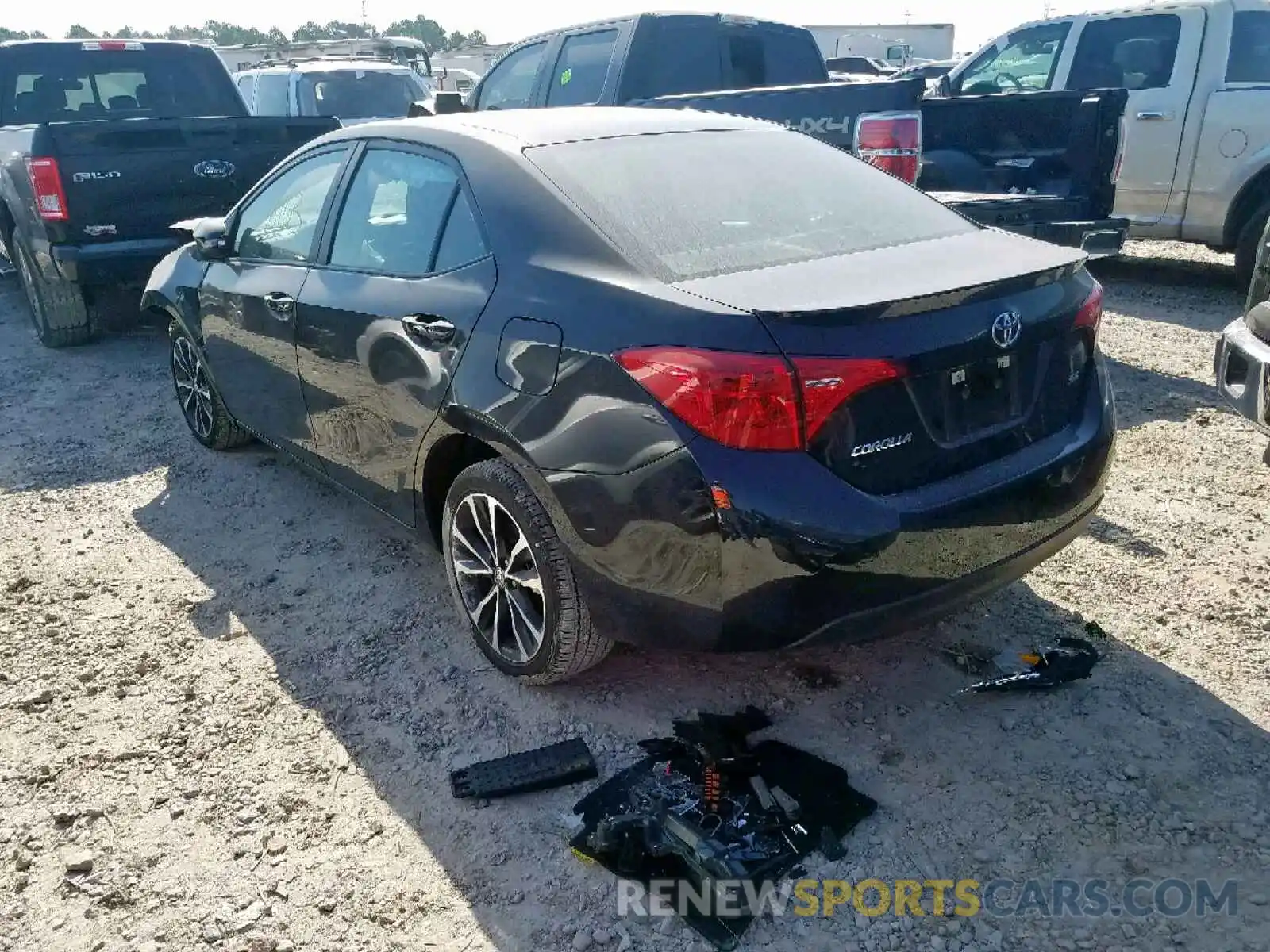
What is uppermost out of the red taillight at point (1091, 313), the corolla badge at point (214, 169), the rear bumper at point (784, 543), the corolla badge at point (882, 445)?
the red taillight at point (1091, 313)

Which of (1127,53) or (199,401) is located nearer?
(199,401)

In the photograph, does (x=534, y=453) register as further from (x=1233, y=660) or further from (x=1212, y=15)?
(x=1212, y=15)

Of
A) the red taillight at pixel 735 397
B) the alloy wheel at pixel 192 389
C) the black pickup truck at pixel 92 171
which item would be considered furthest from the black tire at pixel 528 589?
the black pickup truck at pixel 92 171

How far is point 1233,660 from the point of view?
3.24 m

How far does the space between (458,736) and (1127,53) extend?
7.82 metres

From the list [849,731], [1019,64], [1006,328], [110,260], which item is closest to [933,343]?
[1006,328]

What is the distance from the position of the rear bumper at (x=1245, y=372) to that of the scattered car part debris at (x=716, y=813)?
183cm

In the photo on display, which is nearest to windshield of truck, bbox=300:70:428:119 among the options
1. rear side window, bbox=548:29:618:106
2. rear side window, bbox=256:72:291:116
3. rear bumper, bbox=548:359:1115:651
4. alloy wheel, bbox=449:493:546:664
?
rear side window, bbox=256:72:291:116

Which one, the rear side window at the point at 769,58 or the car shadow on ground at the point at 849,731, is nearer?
the car shadow on ground at the point at 849,731

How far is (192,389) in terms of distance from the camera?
5363 mm

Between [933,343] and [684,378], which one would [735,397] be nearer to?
[684,378]

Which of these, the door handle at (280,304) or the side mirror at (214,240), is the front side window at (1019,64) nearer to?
the side mirror at (214,240)

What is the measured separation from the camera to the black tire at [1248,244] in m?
7.49

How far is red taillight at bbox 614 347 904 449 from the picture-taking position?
2.42m
